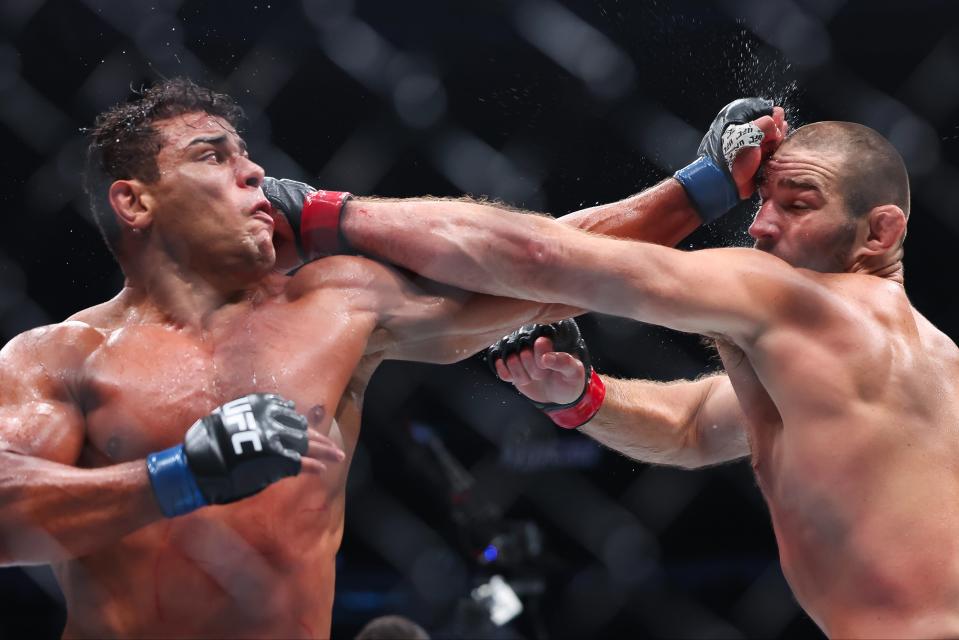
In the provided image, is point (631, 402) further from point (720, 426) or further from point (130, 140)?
point (130, 140)

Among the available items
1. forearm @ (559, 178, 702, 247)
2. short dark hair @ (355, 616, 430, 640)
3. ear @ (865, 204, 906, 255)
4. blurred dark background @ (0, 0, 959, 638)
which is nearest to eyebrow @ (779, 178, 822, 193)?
ear @ (865, 204, 906, 255)

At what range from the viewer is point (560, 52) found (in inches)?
153

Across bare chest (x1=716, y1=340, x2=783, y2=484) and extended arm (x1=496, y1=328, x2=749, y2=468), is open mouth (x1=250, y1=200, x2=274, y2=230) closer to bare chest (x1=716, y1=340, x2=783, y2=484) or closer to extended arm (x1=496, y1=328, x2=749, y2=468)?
extended arm (x1=496, y1=328, x2=749, y2=468)

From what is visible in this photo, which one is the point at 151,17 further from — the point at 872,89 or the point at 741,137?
the point at 872,89

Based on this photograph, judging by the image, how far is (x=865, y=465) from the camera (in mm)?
1801

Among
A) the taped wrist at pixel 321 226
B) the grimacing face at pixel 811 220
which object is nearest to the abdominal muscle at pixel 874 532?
the grimacing face at pixel 811 220

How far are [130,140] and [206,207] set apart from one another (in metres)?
0.21

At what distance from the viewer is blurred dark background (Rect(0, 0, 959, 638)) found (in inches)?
145

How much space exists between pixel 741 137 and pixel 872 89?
6.98 ft

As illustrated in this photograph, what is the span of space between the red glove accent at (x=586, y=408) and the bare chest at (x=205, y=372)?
680mm

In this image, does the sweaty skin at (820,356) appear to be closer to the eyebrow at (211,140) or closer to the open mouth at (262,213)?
the open mouth at (262,213)

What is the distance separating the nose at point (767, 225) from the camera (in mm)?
2049

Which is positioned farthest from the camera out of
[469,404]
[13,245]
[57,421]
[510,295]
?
[469,404]

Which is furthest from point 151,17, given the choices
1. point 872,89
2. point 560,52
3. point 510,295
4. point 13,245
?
point 872,89
